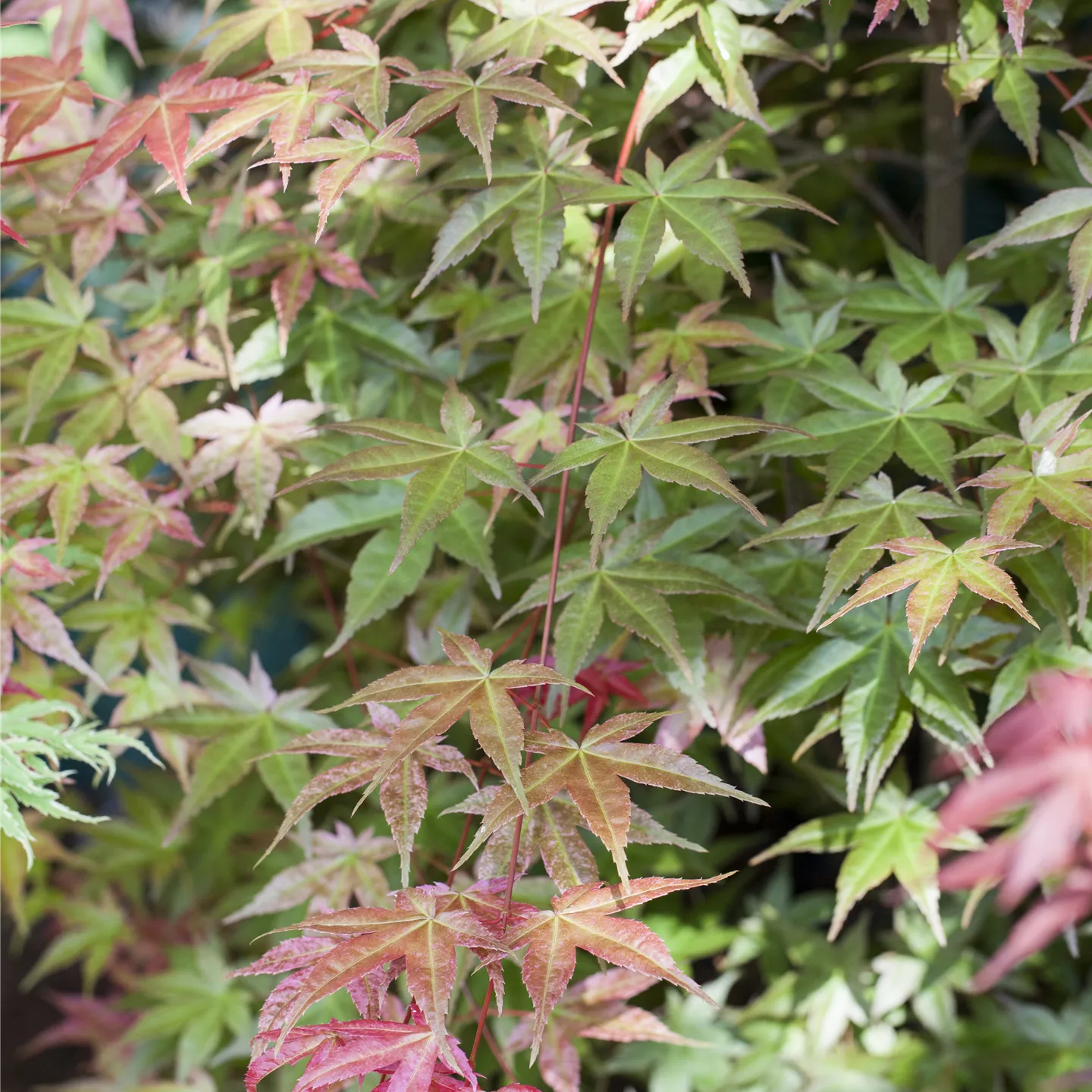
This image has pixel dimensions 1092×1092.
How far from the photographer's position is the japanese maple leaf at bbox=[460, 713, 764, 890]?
769mm

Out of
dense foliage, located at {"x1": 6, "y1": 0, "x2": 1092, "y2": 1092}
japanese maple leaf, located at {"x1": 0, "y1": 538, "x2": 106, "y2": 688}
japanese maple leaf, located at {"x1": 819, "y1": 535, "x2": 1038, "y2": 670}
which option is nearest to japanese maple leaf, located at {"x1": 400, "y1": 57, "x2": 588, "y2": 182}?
dense foliage, located at {"x1": 6, "y1": 0, "x2": 1092, "y2": 1092}

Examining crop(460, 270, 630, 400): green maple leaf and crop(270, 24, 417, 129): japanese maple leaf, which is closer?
crop(270, 24, 417, 129): japanese maple leaf

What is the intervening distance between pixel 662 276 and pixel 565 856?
0.67 meters

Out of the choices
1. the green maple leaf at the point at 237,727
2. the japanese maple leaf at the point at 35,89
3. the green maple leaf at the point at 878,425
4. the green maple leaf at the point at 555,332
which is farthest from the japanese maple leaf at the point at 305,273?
the green maple leaf at the point at 878,425

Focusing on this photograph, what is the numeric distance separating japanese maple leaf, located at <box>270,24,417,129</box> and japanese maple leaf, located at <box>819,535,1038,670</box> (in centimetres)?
55

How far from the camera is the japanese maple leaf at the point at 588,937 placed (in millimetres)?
748

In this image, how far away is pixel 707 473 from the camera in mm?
854

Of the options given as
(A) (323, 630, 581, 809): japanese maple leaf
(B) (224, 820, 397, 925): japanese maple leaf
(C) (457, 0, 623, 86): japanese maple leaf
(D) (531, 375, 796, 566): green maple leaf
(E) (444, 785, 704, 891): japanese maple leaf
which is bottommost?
(B) (224, 820, 397, 925): japanese maple leaf

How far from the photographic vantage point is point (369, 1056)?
0.74 metres

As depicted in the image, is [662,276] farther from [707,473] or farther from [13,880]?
[13,880]

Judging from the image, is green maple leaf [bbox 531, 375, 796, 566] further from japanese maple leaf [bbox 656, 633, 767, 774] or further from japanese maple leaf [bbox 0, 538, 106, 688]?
japanese maple leaf [bbox 0, 538, 106, 688]

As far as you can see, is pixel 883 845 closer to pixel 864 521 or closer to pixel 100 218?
pixel 864 521

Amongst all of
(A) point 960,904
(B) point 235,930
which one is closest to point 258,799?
(B) point 235,930

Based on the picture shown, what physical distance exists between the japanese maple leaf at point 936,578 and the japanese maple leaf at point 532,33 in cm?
49
